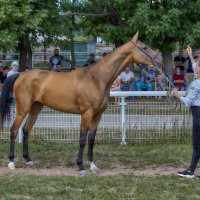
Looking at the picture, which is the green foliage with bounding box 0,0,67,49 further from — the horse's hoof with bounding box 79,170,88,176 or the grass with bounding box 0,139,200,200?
the horse's hoof with bounding box 79,170,88,176

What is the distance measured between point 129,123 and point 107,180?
3467mm

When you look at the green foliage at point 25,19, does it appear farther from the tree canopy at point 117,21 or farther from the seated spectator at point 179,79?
the seated spectator at point 179,79

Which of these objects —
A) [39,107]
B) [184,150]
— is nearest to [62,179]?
[39,107]

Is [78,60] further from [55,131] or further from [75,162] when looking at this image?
[75,162]

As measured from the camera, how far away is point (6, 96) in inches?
392

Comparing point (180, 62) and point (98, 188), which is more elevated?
point (180, 62)

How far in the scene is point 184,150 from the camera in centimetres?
1064

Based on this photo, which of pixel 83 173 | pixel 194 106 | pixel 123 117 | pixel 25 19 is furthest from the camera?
pixel 25 19

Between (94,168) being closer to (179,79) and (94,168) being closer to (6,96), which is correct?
(6,96)

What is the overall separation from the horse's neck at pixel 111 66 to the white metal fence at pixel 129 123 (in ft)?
7.16

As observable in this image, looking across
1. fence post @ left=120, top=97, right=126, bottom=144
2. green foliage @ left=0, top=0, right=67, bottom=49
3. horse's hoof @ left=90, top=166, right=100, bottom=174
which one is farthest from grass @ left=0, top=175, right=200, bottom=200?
green foliage @ left=0, top=0, right=67, bottom=49

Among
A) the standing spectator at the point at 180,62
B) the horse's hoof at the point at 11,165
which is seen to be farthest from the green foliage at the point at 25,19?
the horse's hoof at the point at 11,165

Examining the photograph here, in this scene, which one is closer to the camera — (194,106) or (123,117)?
(194,106)

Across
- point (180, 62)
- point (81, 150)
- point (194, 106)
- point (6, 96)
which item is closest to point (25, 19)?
point (180, 62)
